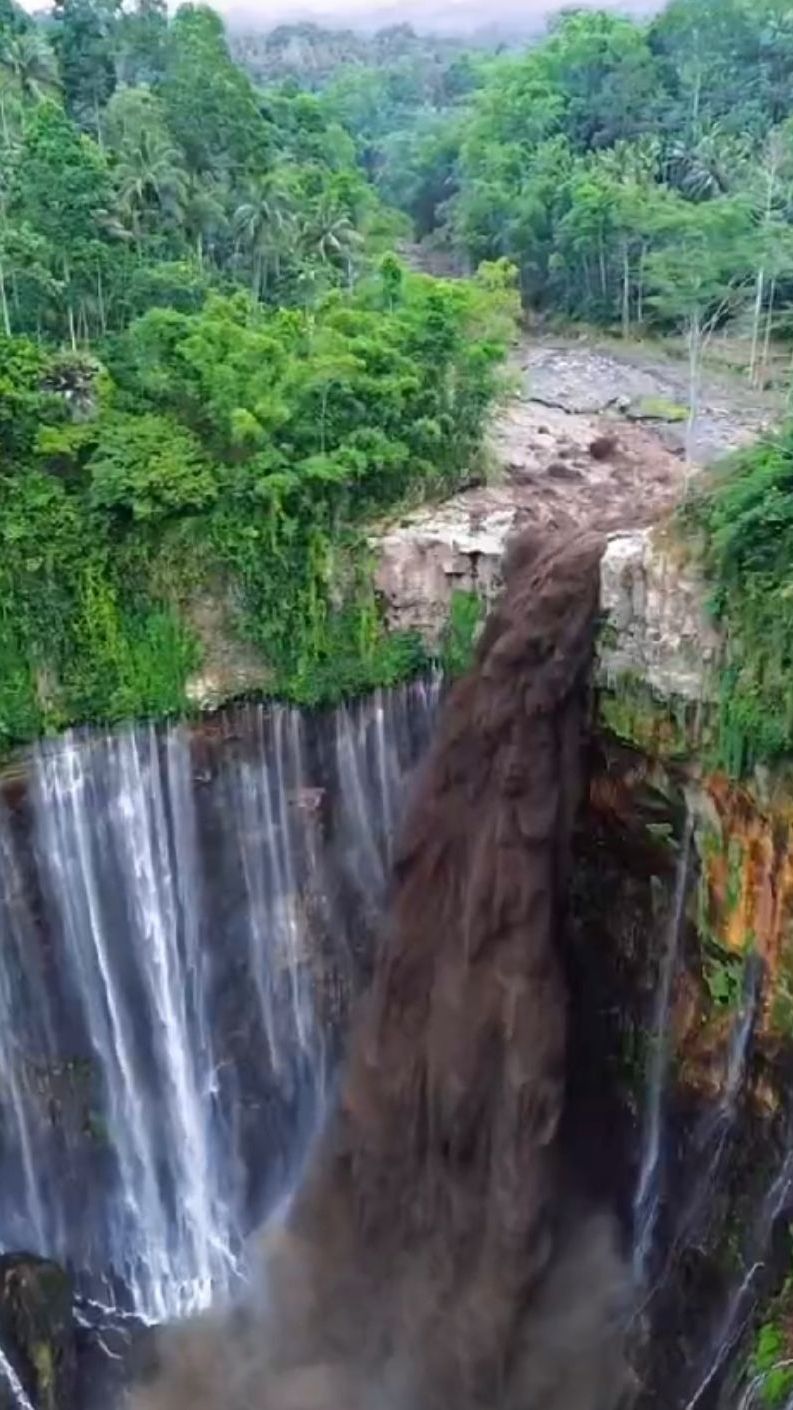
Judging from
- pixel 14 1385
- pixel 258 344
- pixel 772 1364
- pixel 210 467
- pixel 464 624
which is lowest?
pixel 14 1385

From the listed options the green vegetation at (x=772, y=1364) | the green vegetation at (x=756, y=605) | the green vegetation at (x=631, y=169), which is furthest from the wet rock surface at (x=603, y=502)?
the green vegetation at (x=772, y=1364)

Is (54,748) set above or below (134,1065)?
above

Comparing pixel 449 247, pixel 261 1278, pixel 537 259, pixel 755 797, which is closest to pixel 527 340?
pixel 537 259

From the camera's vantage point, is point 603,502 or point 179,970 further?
point 603,502

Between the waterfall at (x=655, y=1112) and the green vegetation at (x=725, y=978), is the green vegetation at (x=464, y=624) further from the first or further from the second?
the green vegetation at (x=725, y=978)

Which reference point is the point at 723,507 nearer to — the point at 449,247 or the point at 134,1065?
the point at 134,1065

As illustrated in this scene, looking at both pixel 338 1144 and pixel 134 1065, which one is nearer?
→ pixel 338 1144

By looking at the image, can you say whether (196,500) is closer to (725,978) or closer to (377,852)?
(377,852)

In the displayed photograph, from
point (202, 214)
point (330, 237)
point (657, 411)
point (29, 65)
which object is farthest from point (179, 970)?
point (29, 65)
